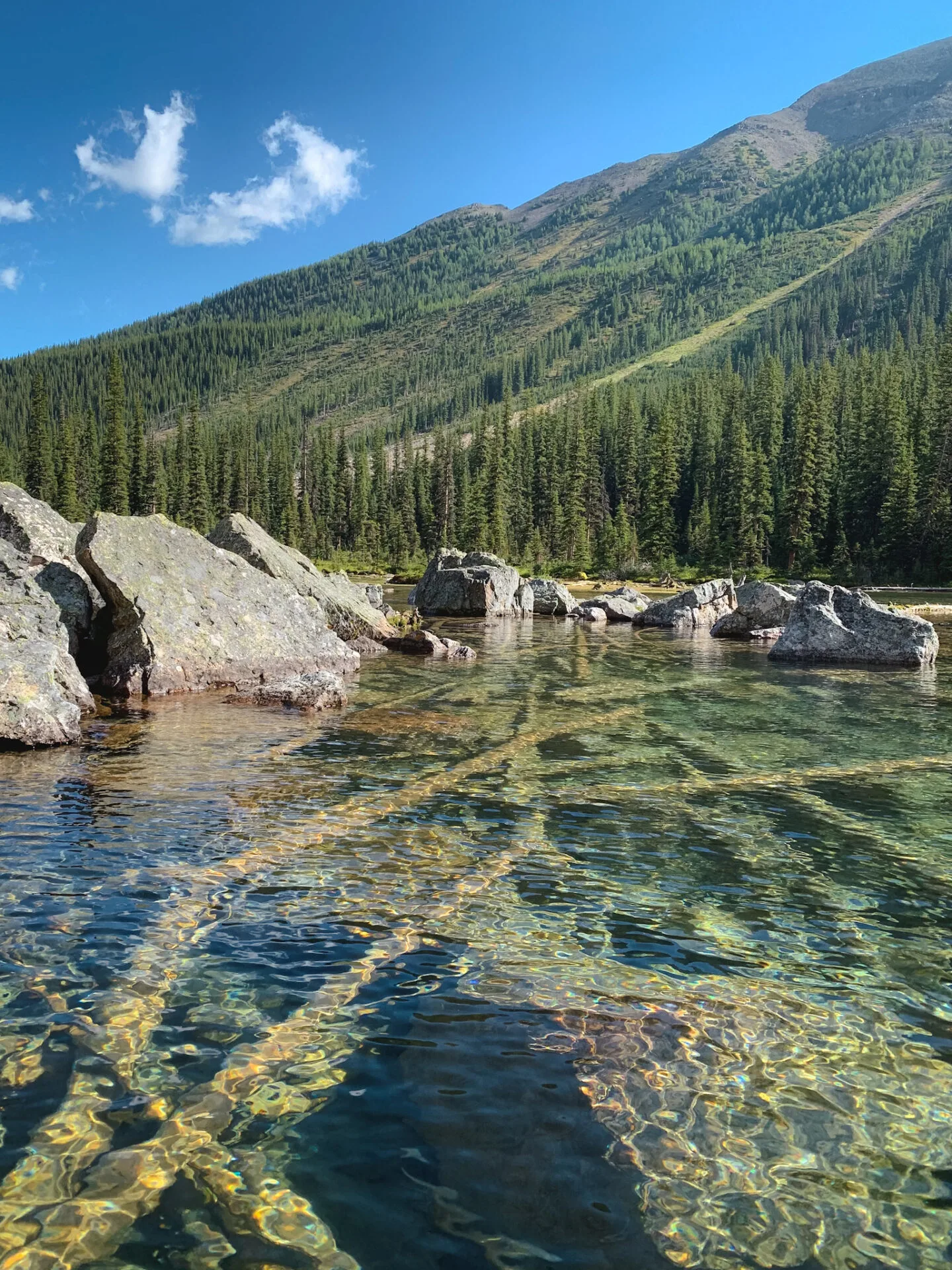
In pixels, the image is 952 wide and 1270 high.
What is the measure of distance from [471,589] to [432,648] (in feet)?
75.4

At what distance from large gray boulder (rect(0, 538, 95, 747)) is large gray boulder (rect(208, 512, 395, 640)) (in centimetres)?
885

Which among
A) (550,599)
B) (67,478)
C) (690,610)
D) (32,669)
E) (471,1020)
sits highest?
(67,478)

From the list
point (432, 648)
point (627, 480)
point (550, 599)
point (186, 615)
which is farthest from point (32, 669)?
point (627, 480)

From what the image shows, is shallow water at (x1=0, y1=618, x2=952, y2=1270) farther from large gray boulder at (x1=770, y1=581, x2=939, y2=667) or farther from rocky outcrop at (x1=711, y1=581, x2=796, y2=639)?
rocky outcrop at (x1=711, y1=581, x2=796, y2=639)

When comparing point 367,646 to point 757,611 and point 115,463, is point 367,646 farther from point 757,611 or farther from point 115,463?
point 115,463

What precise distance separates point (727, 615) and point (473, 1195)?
38.6 metres

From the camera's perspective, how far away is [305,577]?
1104 inches

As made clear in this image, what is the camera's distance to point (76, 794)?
10500 mm

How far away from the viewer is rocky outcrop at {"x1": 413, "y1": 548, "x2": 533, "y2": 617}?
2009 inches

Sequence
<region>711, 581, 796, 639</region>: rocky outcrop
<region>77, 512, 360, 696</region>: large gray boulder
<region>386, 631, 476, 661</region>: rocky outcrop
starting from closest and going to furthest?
<region>77, 512, 360, 696</region>: large gray boulder → <region>386, 631, 476, 661</region>: rocky outcrop → <region>711, 581, 796, 639</region>: rocky outcrop

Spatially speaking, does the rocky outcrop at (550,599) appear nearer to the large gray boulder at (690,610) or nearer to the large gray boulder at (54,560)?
the large gray boulder at (690,610)

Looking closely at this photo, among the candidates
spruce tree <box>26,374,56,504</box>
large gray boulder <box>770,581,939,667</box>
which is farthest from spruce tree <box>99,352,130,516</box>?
large gray boulder <box>770,581,939,667</box>

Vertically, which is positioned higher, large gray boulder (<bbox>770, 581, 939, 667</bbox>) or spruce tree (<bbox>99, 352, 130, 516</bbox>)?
spruce tree (<bbox>99, 352, 130, 516</bbox>)

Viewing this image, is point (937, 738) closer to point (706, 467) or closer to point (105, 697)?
point (105, 697)
